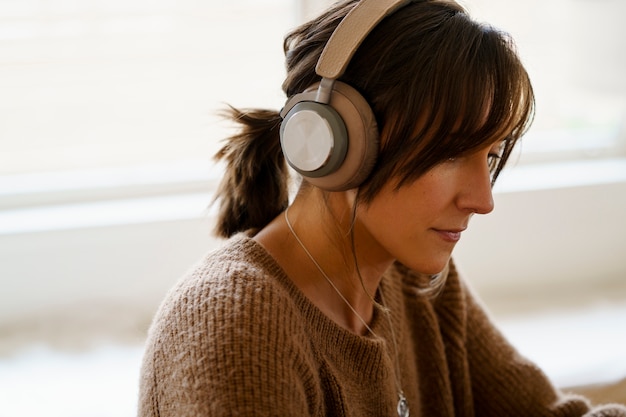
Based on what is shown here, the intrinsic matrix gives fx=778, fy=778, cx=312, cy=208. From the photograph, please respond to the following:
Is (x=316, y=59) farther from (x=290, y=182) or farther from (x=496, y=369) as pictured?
(x=496, y=369)

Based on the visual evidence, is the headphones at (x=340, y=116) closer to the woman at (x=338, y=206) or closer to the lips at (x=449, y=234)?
the woman at (x=338, y=206)

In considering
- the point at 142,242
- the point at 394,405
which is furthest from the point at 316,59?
the point at 142,242

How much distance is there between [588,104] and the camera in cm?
203

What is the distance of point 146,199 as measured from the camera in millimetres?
1684

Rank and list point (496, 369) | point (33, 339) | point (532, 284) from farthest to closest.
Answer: point (532, 284)
point (33, 339)
point (496, 369)

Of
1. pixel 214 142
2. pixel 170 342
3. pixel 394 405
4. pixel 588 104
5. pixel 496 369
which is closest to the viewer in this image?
pixel 170 342

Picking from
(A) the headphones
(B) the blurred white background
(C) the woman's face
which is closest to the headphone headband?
(A) the headphones

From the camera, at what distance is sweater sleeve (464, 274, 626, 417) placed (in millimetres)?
1238

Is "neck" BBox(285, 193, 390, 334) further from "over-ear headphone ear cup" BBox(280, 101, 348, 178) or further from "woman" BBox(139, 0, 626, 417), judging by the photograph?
"over-ear headphone ear cup" BBox(280, 101, 348, 178)

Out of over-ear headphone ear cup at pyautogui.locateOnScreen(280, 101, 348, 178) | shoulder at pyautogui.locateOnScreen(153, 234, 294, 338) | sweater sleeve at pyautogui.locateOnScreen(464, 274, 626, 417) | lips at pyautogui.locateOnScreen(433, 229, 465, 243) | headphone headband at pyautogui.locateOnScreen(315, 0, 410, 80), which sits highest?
headphone headband at pyautogui.locateOnScreen(315, 0, 410, 80)

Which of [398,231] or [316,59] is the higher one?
[316,59]

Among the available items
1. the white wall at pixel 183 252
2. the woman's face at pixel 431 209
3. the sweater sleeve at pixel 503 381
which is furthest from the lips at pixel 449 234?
the white wall at pixel 183 252

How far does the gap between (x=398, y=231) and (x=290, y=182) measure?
0.23m

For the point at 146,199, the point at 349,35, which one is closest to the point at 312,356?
the point at 349,35
